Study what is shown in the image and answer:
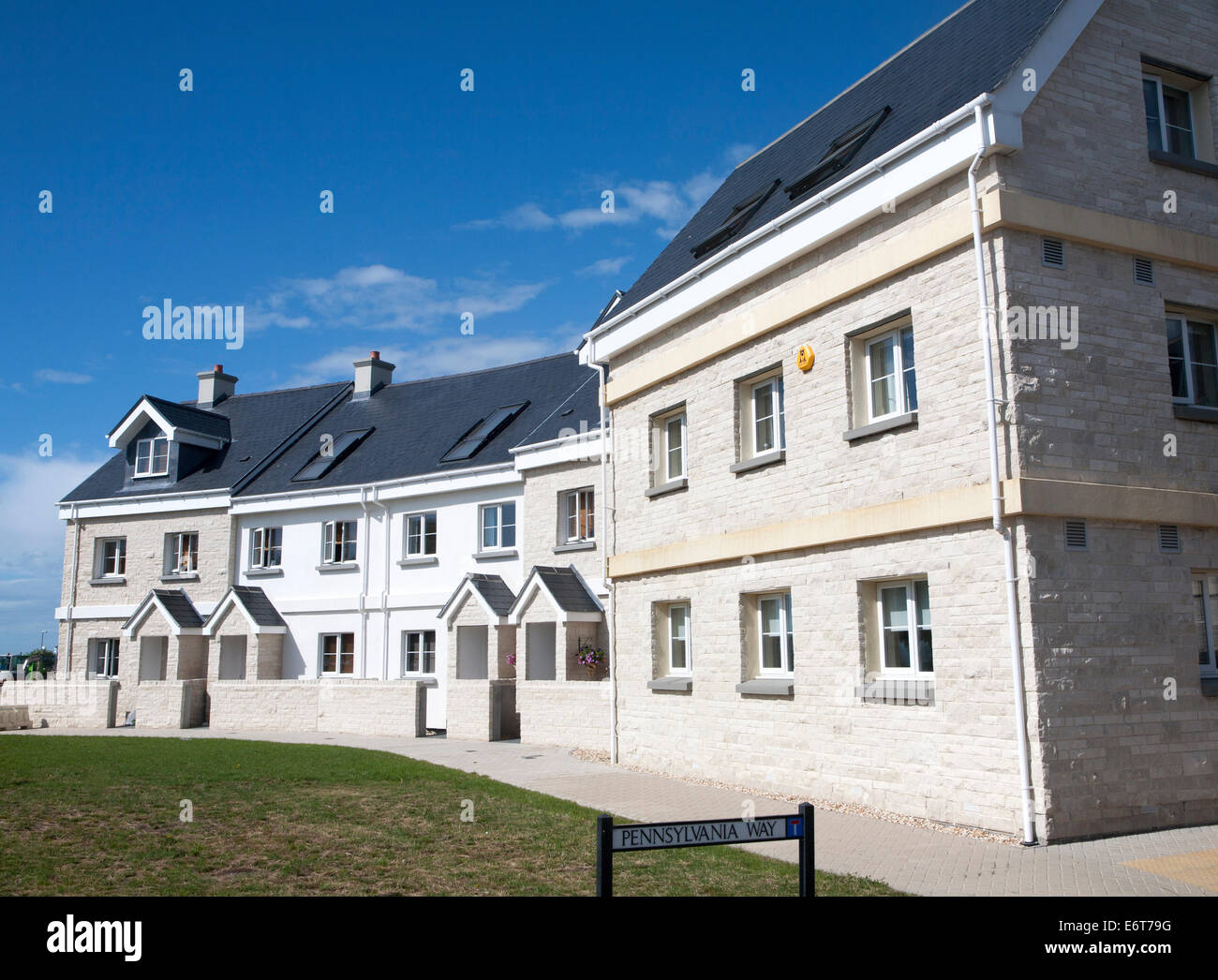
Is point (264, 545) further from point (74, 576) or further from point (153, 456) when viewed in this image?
point (74, 576)

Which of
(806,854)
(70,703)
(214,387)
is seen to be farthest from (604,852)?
(214,387)

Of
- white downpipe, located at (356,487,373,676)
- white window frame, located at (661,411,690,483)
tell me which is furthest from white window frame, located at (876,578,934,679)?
white downpipe, located at (356,487,373,676)

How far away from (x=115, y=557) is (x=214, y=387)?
8074 millimetres

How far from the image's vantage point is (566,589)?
926 inches

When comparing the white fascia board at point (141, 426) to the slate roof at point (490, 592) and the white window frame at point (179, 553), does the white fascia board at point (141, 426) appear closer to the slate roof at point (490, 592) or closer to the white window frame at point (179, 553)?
the white window frame at point (179, 553)

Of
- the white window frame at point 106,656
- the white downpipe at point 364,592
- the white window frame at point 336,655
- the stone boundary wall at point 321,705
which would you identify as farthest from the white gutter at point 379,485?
the white window frame at point 106,656

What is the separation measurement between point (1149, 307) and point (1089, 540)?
2965 mm

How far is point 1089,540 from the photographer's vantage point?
35.9 ft
